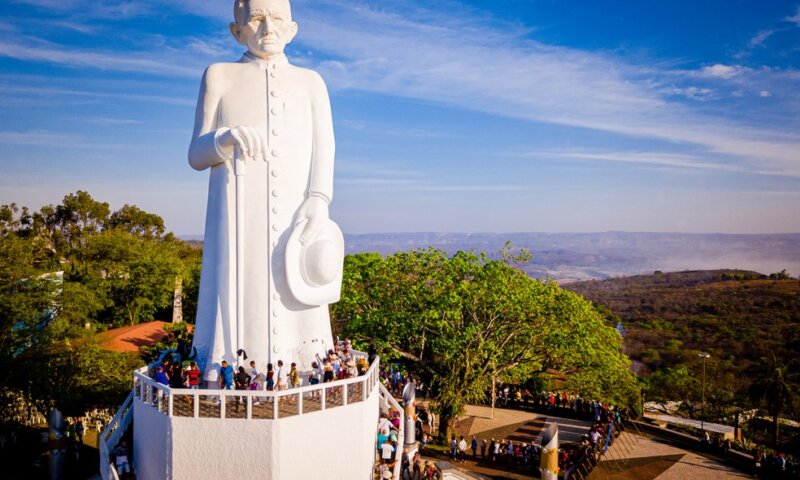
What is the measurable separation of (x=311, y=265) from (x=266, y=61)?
5.38m

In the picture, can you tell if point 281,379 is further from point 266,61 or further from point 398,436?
point 266,61

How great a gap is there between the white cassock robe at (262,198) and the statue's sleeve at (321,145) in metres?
0.03

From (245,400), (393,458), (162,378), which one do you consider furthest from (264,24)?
(393,458)

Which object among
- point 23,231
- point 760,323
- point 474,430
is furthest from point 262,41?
point 760,323

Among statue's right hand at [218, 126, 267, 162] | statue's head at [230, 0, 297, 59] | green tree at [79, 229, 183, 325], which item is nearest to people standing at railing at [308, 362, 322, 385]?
statue's right hand at [218, 126, 267, 162]

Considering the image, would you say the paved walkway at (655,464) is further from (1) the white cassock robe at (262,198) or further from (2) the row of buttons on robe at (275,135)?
(2) the row of buttons on robe at (275,135)

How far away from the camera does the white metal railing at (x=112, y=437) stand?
43.8 ft

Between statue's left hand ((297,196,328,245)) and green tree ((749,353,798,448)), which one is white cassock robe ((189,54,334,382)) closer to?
statue's left hand ((297,196,328,245))

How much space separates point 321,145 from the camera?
14.9m

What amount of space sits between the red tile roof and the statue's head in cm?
2220

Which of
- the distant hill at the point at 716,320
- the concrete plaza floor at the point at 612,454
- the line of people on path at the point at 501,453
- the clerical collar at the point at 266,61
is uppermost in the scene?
the clerical collar at the point at 266,61

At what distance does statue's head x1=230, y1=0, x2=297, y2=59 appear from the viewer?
1433 cm

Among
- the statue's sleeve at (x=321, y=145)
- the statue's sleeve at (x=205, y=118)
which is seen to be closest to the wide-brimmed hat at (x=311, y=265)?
the statue's sleeve at (x=321, y=145)

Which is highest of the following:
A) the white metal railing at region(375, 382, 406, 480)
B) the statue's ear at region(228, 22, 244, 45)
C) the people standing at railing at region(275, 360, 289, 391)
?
the statue's ear at region(228, 22, 244, 45)
